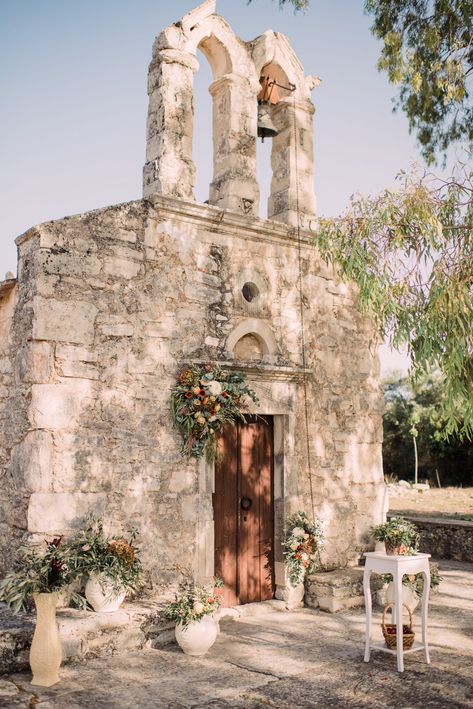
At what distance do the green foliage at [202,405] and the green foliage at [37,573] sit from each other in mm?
1476

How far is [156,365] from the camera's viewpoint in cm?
605

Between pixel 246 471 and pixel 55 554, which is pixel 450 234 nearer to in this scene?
pixel 246 471

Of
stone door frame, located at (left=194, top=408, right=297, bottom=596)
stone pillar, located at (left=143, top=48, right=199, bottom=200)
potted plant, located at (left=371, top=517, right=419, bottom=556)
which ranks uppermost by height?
stone pillar, located at (left=143, top=48, right=199, bottom=200)

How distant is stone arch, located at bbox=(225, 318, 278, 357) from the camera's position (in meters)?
6.59

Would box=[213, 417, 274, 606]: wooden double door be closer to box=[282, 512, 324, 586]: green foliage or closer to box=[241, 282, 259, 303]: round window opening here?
box=[282, 512, 324, 586]: green foliage

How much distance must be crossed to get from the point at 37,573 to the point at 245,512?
8.02ft

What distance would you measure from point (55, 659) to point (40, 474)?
142 centimetres

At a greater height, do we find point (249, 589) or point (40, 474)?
point (40, 474)

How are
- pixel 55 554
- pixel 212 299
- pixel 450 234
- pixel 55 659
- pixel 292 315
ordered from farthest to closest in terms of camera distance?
pixel 292 315
pixel 212 299
pixel 450 234
pixel 55 554
pixel 55 659

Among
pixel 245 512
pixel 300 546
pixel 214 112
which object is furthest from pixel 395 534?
pixel 214 112

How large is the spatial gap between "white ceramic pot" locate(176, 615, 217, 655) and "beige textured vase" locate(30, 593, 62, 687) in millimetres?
1020

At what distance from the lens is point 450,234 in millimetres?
6086

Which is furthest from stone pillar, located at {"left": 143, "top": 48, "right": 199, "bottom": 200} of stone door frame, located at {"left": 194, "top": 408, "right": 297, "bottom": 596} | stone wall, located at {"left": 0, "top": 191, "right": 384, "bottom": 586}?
stone door frame, located at {"left": 194, "top": 408, "right": 297, "bottom": 596}

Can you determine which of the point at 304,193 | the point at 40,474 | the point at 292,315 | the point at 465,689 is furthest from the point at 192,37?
the point at 465,689
